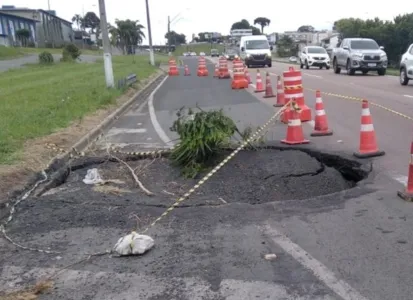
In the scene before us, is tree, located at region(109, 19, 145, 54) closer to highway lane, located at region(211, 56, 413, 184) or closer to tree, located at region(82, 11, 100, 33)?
tree, located at region(82, 11, 100, 33)

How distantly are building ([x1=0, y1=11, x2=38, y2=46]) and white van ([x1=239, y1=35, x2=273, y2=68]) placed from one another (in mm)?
50061

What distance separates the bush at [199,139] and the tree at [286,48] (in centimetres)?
9384

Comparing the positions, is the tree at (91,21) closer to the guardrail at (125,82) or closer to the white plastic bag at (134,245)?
the guardrail at (125,82)

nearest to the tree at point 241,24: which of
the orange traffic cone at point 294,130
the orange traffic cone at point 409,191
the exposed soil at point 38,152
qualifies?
the exposed soil at point 38,152

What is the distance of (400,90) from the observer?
59.5ft

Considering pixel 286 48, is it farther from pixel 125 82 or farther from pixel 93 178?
pixel 93 178

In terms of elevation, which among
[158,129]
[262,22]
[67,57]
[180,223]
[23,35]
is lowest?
[262,22]

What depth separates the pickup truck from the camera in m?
26.8

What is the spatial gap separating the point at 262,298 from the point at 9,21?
88736 mm

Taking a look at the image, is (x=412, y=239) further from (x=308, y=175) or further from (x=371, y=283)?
(x=308, y=175)

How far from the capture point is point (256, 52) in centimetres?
3925

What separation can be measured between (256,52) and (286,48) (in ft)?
205

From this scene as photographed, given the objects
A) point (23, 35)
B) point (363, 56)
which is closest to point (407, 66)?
point (363, 56)

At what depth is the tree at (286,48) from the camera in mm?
98250
